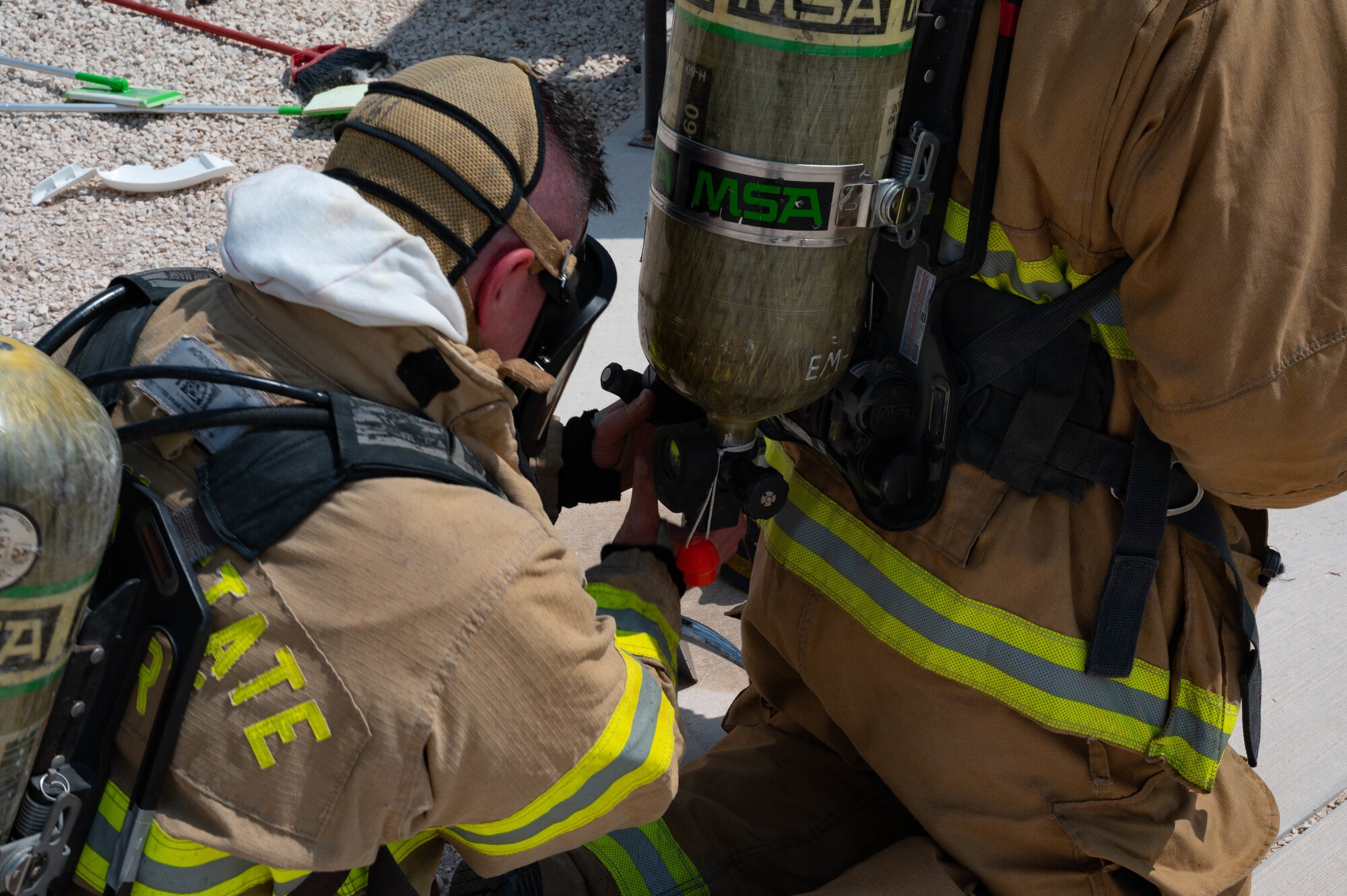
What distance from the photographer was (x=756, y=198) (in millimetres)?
1628

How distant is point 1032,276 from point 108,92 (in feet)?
17.0

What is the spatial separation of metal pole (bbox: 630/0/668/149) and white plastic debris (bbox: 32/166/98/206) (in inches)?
94.5

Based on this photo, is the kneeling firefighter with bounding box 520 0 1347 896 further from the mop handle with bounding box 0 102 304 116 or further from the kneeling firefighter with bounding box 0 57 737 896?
the mop handle with bounding box 0 102 304 116

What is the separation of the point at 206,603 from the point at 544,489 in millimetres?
975

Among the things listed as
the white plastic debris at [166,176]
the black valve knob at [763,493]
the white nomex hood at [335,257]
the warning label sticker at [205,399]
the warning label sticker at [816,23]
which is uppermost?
the warning label sticker at [816,23]

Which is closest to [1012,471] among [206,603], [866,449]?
[866,449]

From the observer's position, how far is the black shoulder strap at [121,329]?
1542 mm

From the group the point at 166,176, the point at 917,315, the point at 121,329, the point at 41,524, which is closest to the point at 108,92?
the point at 166,176

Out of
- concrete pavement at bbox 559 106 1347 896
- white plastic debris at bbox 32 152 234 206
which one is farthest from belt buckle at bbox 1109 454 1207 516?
white plastic debris at bbox 32 152 234 206

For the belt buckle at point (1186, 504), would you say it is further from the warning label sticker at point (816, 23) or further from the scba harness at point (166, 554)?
the scba harness at point (166, 554)

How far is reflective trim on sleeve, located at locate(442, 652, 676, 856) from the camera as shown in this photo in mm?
1516

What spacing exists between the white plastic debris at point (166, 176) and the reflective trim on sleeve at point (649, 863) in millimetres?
3849

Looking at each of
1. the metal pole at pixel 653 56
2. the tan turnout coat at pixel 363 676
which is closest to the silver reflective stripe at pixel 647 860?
the tan turnout coat at pixel 363 676

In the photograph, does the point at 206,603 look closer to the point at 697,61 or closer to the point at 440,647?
the point at 440,647
